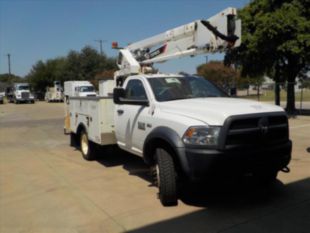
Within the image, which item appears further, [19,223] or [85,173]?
[85,173]

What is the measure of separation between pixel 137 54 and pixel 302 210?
20.6ft

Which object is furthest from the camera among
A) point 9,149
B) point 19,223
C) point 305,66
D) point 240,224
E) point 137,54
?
point 305,66

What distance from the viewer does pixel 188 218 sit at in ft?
16.8

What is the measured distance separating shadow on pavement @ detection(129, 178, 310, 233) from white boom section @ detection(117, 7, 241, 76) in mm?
2949

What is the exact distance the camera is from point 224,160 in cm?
500

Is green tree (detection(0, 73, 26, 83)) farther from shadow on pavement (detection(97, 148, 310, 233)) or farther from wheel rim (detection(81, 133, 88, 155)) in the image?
shadow on pavement (detection(97, 148, 310, 233))

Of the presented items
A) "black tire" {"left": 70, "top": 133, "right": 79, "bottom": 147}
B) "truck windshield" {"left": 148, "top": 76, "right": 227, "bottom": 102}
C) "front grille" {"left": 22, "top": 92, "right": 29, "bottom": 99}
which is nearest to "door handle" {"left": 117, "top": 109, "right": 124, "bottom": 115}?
"truck windshield" {"left": 148, "top": 76, "right": 227, "bottom": 102}

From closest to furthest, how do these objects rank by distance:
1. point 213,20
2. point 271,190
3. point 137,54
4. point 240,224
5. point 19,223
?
1. point 240,224
2. point 19,223
3. point 271,190
4. point 213,20
5. point 137,54

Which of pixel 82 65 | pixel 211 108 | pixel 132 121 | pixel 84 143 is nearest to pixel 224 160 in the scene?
pixel 211 108

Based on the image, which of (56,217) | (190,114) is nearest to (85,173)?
(56,217)

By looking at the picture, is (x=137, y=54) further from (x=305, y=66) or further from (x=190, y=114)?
(x=305, y=66)

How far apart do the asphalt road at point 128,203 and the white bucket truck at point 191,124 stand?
406 mm

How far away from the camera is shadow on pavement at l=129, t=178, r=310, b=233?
4.76m

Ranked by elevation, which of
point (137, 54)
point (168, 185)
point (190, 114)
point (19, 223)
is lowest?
point (19, 223)
